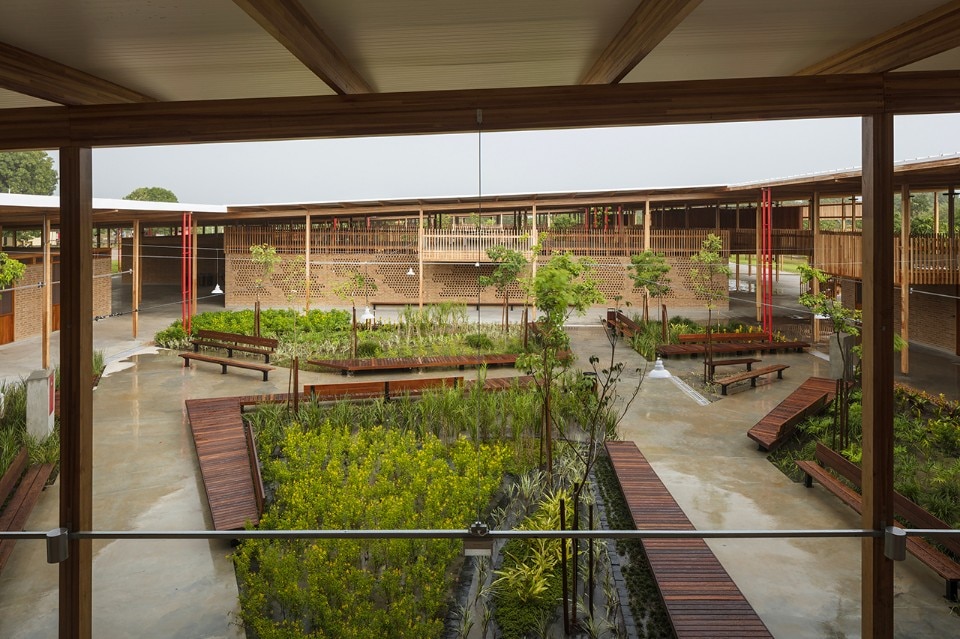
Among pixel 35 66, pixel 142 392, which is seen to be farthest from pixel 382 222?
pixel 35 66

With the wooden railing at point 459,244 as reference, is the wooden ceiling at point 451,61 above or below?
below

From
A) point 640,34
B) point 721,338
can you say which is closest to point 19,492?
point 640,34

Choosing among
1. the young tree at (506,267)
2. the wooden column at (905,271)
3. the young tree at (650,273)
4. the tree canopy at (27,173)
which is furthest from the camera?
the tree canopy at (27,173)

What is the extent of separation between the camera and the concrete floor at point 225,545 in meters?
4.30

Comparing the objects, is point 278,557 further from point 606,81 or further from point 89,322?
point 606,81

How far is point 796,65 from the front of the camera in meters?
2.97

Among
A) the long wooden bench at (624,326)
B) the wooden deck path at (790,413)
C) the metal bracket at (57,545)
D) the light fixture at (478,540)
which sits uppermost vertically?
the long wooden bench at (624,326)

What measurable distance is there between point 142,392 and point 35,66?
8.38 metres

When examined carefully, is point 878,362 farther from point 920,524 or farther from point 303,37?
point 920,524

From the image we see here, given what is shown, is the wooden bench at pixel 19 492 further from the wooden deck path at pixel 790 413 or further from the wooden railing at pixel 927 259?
the wooden railing at pixel 927 259

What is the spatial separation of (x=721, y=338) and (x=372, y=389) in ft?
26.2

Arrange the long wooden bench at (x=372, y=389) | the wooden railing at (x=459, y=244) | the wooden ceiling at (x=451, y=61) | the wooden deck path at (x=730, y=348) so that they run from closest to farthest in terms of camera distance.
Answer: the wooden ceiling at (x=451, y=61) < the long wooden bench at (x=372, y=389) < the wooden deck path at (x=730, y=348) < the wooden railing at (x=459, y=244)

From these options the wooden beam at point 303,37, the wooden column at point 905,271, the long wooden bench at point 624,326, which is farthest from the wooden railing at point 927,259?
the wooden beam at point 303,37

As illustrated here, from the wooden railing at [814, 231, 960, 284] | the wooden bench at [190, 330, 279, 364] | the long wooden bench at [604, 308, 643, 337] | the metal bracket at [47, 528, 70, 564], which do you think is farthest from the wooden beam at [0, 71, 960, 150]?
the long wooden bench at [604, 308, 643, 337]
